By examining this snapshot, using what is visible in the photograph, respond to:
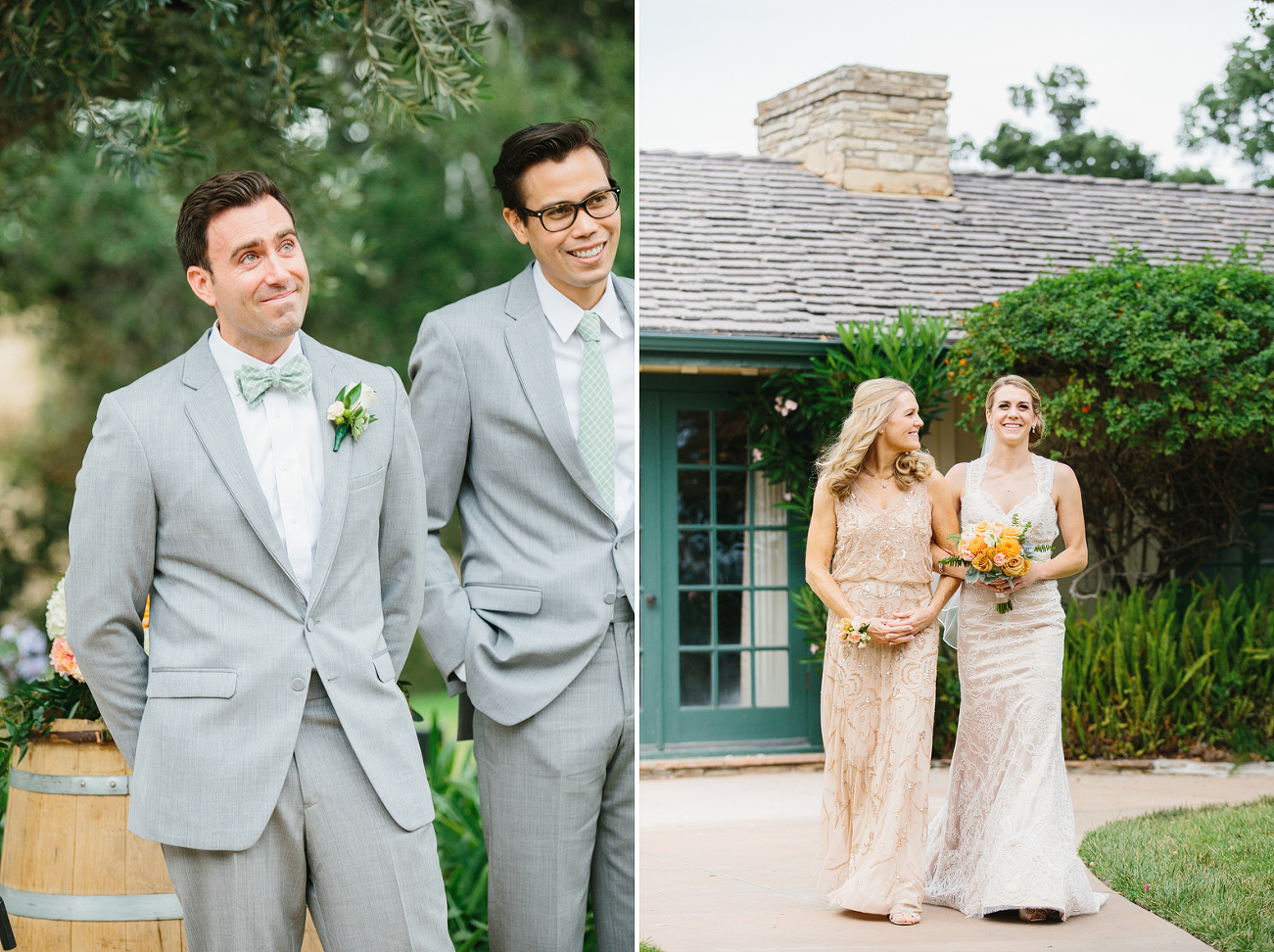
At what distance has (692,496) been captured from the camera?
291 inches

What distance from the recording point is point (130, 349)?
1160 cm

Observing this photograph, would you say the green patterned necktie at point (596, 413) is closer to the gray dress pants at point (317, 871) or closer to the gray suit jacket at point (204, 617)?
the gray suit jacket at point (204, 617)

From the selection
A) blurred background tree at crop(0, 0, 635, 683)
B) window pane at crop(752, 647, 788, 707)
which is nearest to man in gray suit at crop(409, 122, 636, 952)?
blurred background tree at crop(0, 0, 635, 683)

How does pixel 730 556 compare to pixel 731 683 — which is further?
pixel 730 556

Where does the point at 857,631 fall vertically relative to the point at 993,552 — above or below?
below

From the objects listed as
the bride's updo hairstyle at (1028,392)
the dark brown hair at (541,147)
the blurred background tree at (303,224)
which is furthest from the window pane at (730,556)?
the dark brown hair at (541,147)

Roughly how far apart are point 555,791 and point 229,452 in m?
0.98

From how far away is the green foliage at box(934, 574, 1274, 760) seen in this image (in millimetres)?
6586

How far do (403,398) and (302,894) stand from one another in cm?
99

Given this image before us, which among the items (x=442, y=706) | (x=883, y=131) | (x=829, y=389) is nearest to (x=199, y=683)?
(x=829, y=389)

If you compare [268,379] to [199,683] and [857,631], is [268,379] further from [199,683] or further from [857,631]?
[857,631]

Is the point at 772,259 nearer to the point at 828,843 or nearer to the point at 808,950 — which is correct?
the point at 828,843

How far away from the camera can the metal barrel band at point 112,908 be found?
2.88 m

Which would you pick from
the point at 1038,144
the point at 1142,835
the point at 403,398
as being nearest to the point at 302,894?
the point at 403,398
